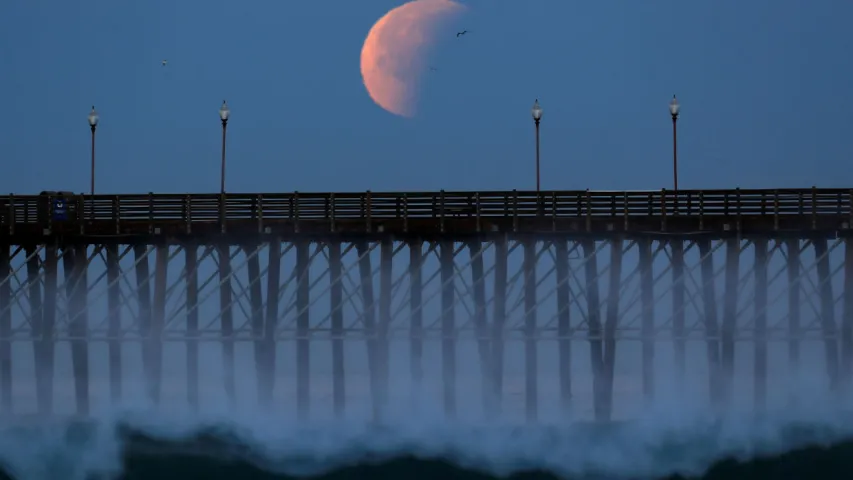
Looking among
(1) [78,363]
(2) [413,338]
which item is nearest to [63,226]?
(1) [78,363]

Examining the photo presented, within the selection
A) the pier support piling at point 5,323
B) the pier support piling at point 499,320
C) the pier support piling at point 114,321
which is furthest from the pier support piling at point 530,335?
the pier support piling at point 5,323

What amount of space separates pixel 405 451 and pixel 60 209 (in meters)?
12.1

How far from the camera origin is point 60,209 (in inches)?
4090

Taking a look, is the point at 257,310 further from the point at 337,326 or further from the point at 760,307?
the point at 760,307

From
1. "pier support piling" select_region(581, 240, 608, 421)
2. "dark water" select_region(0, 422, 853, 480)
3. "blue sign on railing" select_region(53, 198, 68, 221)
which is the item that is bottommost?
"dark water" select_region(0, 422, 853, 480)

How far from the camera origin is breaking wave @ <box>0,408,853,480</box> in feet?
333

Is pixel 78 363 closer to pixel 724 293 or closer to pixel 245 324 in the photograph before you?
pixel 245 324

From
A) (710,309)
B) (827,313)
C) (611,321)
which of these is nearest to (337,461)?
(611,321)

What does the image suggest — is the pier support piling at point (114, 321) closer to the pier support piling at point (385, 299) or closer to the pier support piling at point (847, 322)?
the pier support piling at point (385, 299)

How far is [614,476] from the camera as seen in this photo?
102 m

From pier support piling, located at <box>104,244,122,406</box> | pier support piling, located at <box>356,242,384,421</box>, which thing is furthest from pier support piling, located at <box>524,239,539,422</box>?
pier support piling, located at <box>104,244,122,406</box>

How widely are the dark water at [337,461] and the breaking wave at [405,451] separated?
0.09ft

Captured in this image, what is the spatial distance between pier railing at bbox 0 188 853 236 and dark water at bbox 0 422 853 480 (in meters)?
6.09

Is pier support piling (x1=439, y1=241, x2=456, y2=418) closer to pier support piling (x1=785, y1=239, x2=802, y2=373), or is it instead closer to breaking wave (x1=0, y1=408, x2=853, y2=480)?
breaking wave (x1=0, y1=408, x2=853, y2=480)
